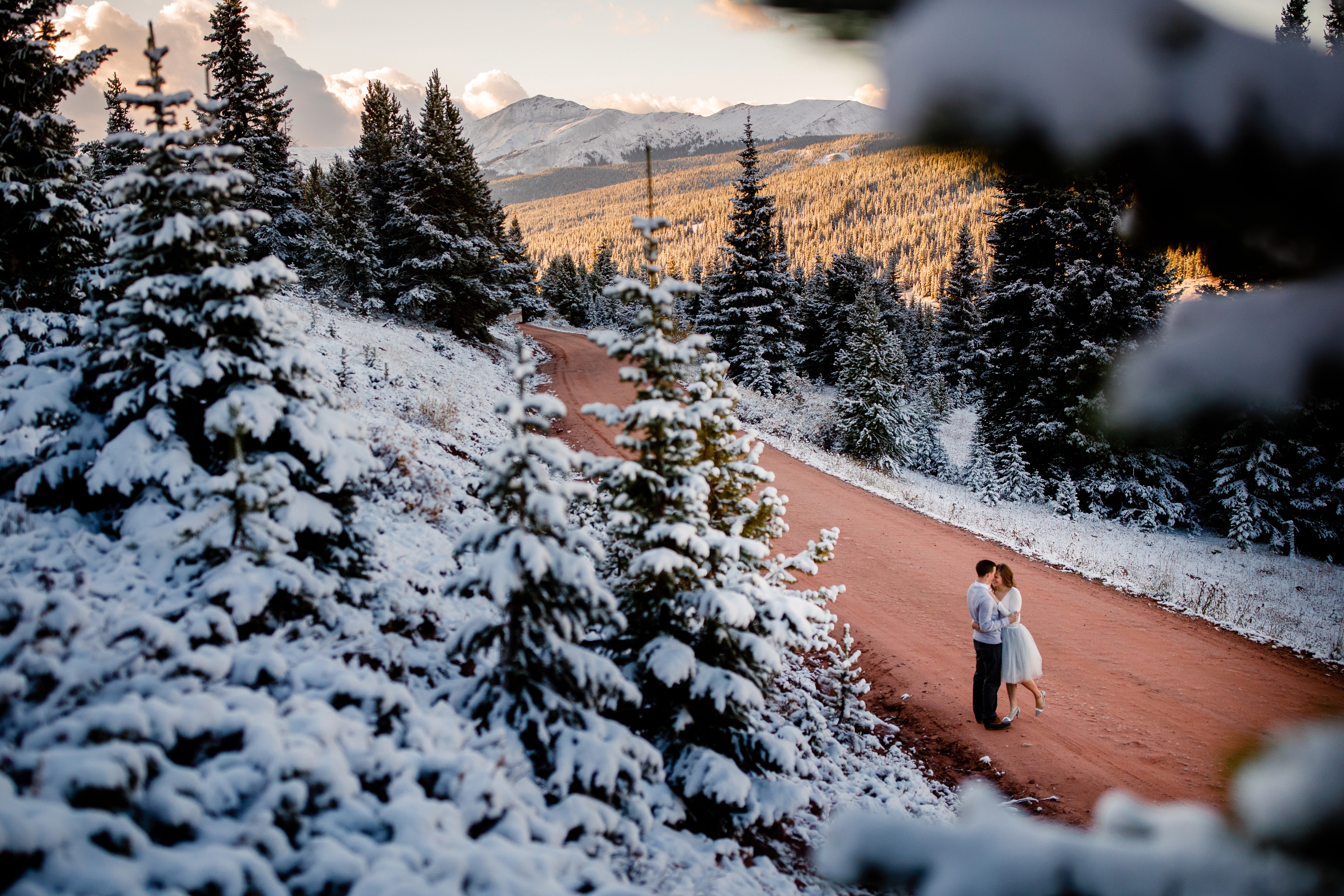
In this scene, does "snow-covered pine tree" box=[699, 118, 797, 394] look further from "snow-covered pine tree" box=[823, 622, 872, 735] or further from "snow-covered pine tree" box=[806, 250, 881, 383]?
"snow-covered pine tree" box=[823, 622, 872, 735]

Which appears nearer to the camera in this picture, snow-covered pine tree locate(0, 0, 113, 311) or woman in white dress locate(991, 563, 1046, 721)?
woman in white dress locate(991, 563, 1046, 721)

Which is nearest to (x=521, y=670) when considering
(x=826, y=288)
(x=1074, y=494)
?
(x=1074, y=494)

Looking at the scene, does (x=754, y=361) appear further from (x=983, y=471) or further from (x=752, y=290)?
(x=983, y=471)

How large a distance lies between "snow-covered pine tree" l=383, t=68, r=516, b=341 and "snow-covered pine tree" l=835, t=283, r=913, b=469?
655 inches

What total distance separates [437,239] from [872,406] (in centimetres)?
1950

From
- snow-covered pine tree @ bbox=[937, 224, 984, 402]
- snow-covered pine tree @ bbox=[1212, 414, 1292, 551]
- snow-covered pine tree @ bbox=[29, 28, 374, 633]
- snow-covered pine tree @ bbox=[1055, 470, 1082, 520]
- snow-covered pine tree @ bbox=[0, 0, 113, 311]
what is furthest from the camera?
snow-covered pine tree @ bbox=[937, 224, 984, 402]

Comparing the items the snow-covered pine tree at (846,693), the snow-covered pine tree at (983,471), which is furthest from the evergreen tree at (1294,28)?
the snow-covered pine tree at (983,471)

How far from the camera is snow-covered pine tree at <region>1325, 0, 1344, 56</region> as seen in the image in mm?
944

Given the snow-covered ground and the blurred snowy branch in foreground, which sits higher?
the blurred snowy branch in foreground

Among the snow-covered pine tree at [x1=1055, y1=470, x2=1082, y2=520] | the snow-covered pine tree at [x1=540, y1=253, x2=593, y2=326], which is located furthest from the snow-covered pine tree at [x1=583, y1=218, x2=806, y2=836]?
the snow-covered pine tree at [x1=540, y1=253, x2=593, y2=326]

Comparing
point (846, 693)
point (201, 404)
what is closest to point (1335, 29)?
point (201, 404)

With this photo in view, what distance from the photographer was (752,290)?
96.7 ft

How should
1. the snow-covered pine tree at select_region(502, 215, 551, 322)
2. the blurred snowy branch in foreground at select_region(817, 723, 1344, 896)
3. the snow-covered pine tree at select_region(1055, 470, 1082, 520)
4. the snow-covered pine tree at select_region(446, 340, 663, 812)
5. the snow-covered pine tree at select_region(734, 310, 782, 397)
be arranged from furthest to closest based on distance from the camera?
1. the snow-covered pine tree at select_region(502, 215, 551, 322)
2. the snow-covered pine tree at select_region(734, 310, 782, 397)
3. the snow-covered pine tree at select_region(1055, 470, 1082, 520)
4. the snow-covered pine tree at select_region(446, 340, 663, 812)
5. the blurred snowy branch in foreground at select_region(817, 723, 1344, 896)

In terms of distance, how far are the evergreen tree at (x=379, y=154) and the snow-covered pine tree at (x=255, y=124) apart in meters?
3.56
